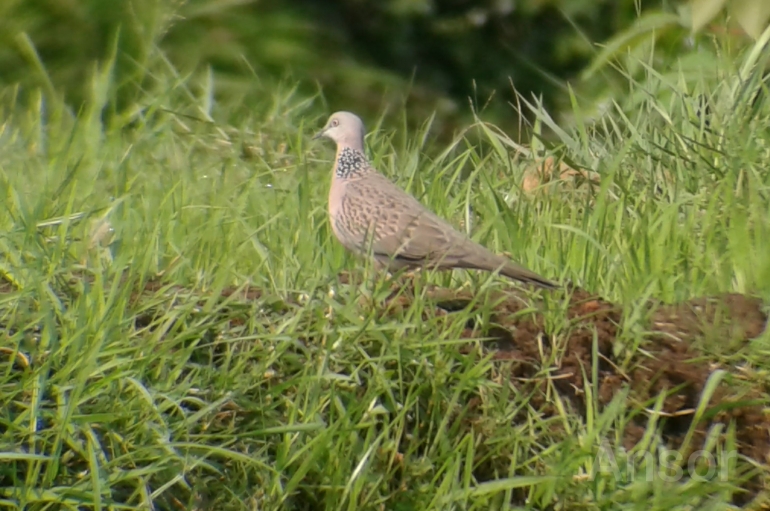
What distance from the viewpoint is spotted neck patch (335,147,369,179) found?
18.0 feet

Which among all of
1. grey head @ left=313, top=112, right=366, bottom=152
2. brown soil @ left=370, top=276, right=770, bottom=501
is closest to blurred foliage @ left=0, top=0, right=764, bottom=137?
grey head @ left=313, top=112, right=366, bottom=152

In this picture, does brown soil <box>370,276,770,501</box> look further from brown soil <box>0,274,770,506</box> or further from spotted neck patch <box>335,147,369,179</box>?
spotted neck patch <box>335,147,369,179</box>

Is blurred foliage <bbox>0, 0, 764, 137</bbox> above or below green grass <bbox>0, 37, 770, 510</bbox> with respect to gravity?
above

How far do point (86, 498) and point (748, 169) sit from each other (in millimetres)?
2720

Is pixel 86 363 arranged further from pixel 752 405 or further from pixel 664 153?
pixel 664 153

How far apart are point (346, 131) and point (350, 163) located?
0.25m

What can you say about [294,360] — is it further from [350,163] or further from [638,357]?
[350,163]

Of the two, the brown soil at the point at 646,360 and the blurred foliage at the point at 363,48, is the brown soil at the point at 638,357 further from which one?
the blurred foliage at the point at 363,48

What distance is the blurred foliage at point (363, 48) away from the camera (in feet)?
22.8

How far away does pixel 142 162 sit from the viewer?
19.1ft

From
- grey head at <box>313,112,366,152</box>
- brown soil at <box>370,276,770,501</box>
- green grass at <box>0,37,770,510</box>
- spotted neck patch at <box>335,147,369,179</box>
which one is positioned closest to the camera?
green grass at <box>0,37,770,510</box>

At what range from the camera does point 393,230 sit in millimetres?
4914

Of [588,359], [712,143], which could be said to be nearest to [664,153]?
[712,143]

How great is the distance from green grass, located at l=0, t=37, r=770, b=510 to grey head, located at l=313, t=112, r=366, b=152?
0.73m
